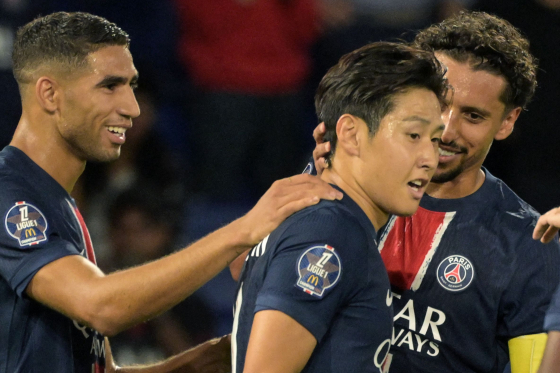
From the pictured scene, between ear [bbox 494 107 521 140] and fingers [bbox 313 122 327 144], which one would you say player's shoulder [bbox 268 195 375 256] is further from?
ear [bbox 494 107 521 140]

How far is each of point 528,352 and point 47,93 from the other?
1.94 m

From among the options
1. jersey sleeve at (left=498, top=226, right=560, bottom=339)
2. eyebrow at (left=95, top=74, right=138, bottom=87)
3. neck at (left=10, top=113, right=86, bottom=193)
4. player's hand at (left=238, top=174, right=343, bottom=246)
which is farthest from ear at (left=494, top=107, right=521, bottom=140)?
neck at (left=10, top=113, right=86, bottom=193)

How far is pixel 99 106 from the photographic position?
8.59 ft

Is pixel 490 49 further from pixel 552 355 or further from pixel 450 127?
pixel 552 355

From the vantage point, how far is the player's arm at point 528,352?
2436 millimetres

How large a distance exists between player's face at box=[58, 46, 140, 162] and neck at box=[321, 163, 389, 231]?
0.98 meters

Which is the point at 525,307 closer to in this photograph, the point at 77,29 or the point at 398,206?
the point at 398,206

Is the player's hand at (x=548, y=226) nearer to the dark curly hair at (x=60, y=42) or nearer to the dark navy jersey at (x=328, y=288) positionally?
the dark navy jersey at (x=328, y=288)

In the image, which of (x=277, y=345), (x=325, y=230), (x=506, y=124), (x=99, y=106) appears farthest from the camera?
(x=506, y=124)

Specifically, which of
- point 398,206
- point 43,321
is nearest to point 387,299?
point 398,206

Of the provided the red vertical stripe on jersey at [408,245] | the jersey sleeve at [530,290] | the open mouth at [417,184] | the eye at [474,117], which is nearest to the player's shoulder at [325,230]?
the open mouth at [417,184]

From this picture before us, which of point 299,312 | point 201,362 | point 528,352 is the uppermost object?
point 299,312

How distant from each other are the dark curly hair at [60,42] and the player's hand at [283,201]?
103cm

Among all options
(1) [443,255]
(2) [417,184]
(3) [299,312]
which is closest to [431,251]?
(1) [443,255]
